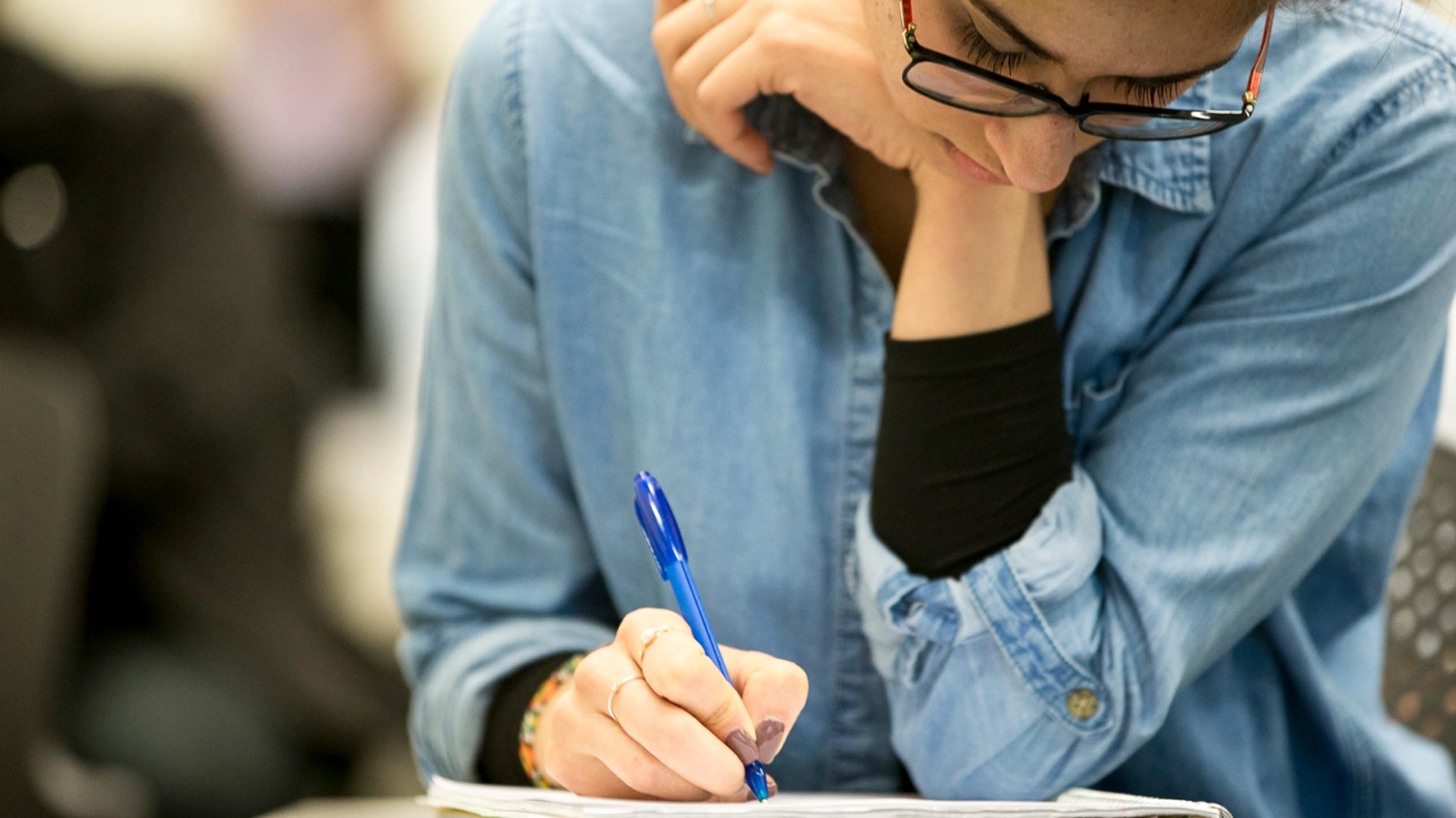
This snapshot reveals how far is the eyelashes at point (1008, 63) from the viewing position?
703 mm

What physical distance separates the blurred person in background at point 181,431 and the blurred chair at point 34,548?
1.54 feet

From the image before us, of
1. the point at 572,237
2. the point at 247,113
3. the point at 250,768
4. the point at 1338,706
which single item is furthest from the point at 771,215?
the point at 247,113

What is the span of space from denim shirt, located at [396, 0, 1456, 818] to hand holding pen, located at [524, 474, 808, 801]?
0.58 ft

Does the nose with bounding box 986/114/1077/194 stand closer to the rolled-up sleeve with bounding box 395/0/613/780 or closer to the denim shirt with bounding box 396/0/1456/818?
the denim shirt with bounding box 396/0/1456/818

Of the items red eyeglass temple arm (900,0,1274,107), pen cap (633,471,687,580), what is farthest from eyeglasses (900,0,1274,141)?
pen cap (633,471,687,580)

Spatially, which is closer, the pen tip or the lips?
the pen tip

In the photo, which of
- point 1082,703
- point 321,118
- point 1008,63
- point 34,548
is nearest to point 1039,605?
point 1082,703

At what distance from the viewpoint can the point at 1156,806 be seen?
685 mm

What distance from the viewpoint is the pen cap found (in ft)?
2.40

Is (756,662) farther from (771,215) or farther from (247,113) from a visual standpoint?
(247,113)

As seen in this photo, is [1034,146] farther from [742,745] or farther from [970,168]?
[742,745]

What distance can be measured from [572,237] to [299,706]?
4.07ft

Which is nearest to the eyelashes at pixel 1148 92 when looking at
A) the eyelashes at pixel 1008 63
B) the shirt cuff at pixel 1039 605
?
the eyelashes at pixel 1008 63

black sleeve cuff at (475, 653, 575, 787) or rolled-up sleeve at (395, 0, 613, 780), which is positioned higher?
rolled-up sleeve at (395, 0, 613, 780)
